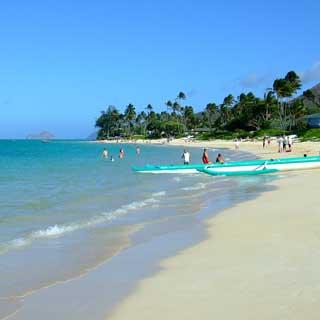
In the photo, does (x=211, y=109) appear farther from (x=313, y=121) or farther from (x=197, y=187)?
(x=197, y=187)

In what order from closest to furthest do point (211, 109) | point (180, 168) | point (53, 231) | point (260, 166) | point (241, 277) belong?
point (241, 277) < point (53, 231) < point (260, 166) < point (180, 168) < point (211, 109)

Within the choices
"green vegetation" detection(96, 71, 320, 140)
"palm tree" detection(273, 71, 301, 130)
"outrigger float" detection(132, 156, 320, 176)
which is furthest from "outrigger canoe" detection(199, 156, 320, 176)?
"palm tree" detection(273, 71, 301, 130)

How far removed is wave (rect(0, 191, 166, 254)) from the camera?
8969 millimetres

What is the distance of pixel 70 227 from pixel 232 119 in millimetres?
91925

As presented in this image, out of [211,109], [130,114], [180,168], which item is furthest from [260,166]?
[130,114]

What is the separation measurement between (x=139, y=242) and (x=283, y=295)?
399 centimetres

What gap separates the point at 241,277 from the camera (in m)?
6.13

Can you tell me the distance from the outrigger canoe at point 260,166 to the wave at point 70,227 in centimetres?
854

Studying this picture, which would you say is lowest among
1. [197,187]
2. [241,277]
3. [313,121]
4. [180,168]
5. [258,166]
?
[197,187]

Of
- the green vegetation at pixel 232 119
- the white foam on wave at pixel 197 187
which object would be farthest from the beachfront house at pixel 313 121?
the white foam on wave at pixel 197 187

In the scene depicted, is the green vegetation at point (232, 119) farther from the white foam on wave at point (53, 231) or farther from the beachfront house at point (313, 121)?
the white foam on wave at point (53, 231)

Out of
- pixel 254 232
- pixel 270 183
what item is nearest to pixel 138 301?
pixel 254 232

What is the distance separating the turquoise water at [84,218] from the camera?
7219 millimetres

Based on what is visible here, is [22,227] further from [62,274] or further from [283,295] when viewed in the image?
[283,295]
